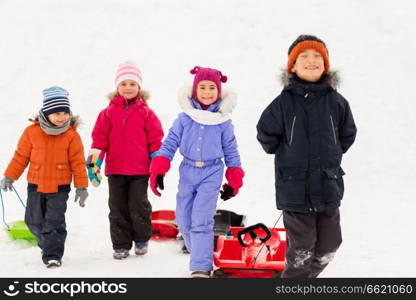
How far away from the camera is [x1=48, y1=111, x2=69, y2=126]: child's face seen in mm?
5762

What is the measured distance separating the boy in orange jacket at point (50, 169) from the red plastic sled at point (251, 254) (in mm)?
1432

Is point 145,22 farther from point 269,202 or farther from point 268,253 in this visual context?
point 268,253

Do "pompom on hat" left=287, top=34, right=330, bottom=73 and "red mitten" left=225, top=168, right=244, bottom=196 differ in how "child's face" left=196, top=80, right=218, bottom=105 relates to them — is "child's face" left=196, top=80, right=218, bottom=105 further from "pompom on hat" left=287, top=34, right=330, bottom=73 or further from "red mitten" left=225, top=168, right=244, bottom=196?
"pompom on hat" left=287, top=34, right=330, bottom=73

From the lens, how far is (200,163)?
5465 mm

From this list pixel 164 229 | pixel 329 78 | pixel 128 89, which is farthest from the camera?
pixel 164 229

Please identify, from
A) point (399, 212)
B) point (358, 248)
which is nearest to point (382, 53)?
point (399, 212)

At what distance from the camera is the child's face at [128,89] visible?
6.23m

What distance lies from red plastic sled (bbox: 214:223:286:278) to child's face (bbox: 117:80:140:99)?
1.68 m

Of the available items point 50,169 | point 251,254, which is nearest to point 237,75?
point 50,169

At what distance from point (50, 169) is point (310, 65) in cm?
260

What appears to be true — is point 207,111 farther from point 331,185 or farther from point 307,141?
point 331,185

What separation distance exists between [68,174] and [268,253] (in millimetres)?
2004

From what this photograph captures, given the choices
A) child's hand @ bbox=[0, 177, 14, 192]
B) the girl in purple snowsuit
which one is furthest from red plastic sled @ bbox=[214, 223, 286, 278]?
child's hand @ bbox=[0, 177, 14, 192]

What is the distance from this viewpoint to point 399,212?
793 centimetres
